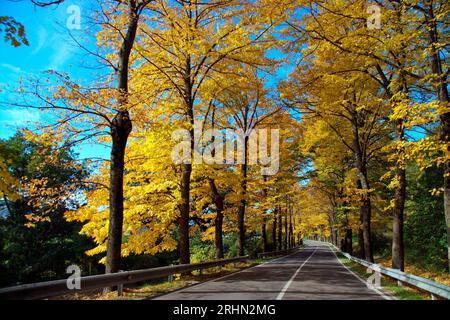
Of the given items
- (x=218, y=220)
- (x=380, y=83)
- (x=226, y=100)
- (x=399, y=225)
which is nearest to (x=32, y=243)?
(x=218, y=220)

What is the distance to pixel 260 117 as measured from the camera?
79.5ft

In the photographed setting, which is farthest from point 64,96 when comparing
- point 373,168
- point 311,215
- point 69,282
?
point 311,215

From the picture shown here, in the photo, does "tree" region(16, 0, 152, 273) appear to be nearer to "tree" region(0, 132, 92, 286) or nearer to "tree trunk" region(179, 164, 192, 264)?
"tree trunk" region(179, 164, 192, 264)

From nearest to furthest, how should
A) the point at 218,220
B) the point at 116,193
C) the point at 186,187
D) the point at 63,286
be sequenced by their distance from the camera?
the point at 63,286 < the point at 116,193 < the point at 186,187 < the point at 218,220

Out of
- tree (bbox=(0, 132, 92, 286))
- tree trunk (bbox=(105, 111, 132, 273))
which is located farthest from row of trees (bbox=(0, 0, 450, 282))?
tree (bbox=(0, 132, 92, 286))

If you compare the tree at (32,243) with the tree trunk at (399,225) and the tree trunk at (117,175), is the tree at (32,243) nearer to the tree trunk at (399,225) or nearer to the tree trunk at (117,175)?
the tree trunk at (117,175)

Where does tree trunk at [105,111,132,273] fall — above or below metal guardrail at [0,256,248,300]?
above

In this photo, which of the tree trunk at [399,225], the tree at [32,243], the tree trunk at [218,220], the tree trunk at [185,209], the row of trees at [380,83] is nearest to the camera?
the row of trees at [380,83]

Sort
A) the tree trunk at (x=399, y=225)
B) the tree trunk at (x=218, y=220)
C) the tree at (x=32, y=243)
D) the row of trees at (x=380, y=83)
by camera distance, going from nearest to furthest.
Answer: the row of trees at (x=380, y=83)
the tree trunk at (x=399, y=225)
the tree trunk at (x=218, y=220)
the tree at (x=32, y=243)

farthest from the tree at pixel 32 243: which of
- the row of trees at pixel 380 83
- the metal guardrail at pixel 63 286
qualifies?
the row of trees at pixel 380 83

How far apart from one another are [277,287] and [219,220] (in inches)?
433

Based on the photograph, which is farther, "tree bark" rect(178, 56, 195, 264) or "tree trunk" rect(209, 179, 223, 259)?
"tree trunk" rect(209, 179, 223, 259)

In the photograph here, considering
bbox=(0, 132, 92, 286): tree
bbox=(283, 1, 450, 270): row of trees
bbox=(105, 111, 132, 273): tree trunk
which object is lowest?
bbox=(0, 132, 92, 286): tree

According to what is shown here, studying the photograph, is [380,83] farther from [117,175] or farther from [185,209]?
[117,175]
